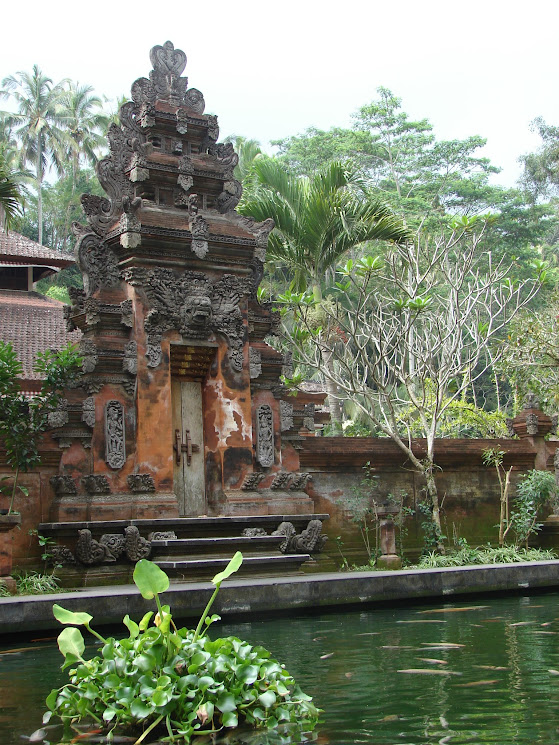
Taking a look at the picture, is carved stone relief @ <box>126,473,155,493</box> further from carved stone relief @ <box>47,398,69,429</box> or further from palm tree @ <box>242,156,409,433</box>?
palm tree @ <box>242,156,409,433</box>

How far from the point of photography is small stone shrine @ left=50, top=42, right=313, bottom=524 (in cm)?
1269

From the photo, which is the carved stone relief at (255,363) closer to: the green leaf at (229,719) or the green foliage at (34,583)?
the green foliage at (34,583)

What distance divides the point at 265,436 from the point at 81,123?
37951 mm

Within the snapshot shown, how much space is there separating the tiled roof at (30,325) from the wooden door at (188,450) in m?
5.65

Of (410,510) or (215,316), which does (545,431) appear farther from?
(215,316)

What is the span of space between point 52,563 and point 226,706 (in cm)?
779

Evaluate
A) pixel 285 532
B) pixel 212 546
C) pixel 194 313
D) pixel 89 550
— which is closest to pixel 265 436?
pixel 285 532

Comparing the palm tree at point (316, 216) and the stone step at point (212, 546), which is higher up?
the palm tree at point (316, 216)

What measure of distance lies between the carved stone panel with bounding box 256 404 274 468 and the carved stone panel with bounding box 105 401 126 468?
2199 mm

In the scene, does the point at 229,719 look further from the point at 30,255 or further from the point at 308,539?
the point at 30,255

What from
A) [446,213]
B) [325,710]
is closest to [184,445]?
[325,710]

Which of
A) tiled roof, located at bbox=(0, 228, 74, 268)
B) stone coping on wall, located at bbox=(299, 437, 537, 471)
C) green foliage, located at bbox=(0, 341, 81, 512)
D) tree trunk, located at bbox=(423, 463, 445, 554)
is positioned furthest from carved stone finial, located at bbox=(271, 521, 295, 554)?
tiled roof, located at bbox=(0, 228, 74, 268)

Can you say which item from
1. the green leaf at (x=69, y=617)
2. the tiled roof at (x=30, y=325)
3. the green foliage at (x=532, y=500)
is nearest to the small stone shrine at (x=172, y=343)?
the green foliage at (x=532, y=500)

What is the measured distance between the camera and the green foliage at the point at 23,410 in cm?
1172
